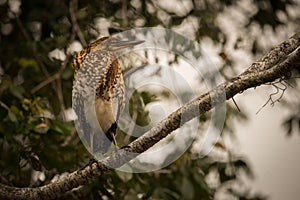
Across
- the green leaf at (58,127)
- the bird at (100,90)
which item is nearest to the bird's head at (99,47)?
the bird at (100,90)

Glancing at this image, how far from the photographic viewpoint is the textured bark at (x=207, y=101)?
7.16 feet

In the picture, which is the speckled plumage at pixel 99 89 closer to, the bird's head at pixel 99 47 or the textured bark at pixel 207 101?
the bird's head at pixel 99 47

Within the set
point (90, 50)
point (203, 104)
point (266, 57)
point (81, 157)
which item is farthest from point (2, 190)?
point (266, 57)

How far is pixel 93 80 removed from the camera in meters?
3.00

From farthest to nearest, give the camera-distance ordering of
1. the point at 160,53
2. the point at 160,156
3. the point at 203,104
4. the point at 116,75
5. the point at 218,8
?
the point at 218,8 < the point at 160,53 < the point at 160,156 < the point at 116,75 < the point at 203,104

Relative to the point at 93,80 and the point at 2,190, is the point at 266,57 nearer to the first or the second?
the point at 93,80

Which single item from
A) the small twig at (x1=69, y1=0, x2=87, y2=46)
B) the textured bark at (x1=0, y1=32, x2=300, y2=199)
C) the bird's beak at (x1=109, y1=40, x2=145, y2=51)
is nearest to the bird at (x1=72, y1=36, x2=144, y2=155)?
the bird's beak at (x1=109, y1=40, x2=145, y2=51)

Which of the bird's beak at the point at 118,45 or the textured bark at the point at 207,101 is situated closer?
the textured bark at the point at 207,101

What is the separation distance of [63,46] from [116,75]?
0.79m

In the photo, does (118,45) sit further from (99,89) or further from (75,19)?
(75,19)

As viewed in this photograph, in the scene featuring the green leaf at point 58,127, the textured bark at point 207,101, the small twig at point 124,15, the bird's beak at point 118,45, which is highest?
the small twig at point 124,15

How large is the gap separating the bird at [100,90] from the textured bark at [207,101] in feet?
0.86

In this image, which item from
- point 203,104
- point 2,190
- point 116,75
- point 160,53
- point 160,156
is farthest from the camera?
point 160,53

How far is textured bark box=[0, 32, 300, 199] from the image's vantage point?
2184 mm
